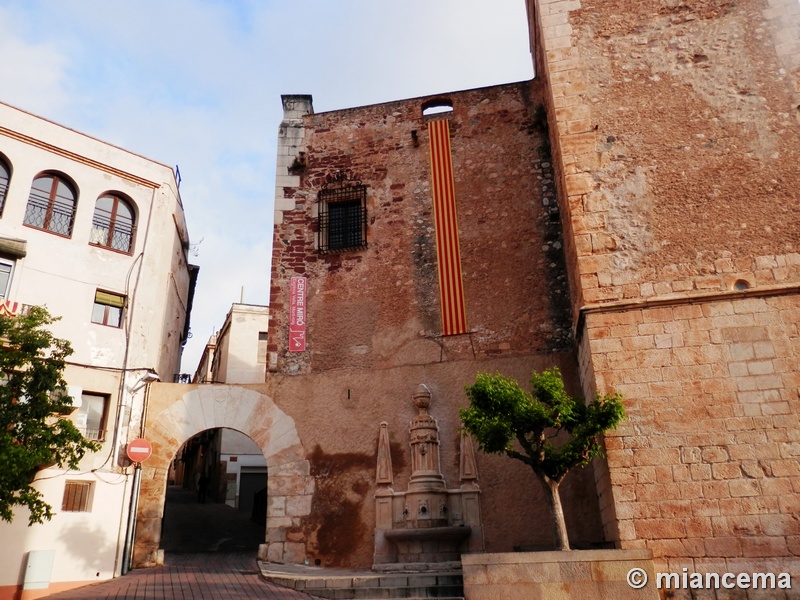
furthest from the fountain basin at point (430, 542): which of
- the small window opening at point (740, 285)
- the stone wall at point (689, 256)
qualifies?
the small window opening at point (740, 285)

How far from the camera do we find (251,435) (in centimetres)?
1112

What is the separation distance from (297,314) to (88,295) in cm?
354

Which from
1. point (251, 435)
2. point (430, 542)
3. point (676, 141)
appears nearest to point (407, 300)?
point (251, 435)

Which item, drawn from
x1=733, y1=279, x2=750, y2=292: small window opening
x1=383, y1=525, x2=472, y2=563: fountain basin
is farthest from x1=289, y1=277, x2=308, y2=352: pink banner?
x1=733, y1=279, x2=750, y2=292: small window opening

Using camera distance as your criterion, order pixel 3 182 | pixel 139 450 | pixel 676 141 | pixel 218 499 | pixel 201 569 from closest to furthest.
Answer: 1. pixel 676 141
2. pixel 201 569
3. pixel 139 450
4. pixel 3 182
5. pixel 218 499

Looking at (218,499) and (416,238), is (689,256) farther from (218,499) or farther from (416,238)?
(218,499)

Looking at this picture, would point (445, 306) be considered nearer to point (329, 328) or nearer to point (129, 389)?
point (329, 328)

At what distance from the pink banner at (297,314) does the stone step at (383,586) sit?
14.5 feet

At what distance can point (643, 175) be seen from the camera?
9078 mm

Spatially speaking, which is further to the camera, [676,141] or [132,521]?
[132,521]

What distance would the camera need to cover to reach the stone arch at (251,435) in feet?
33.9

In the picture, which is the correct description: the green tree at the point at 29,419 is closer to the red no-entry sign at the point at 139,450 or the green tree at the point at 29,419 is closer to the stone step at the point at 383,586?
the red no-entry sign at the point at 139,450

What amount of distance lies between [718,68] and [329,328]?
7449 mm

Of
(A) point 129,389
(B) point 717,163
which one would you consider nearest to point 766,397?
(B) point 717,163
